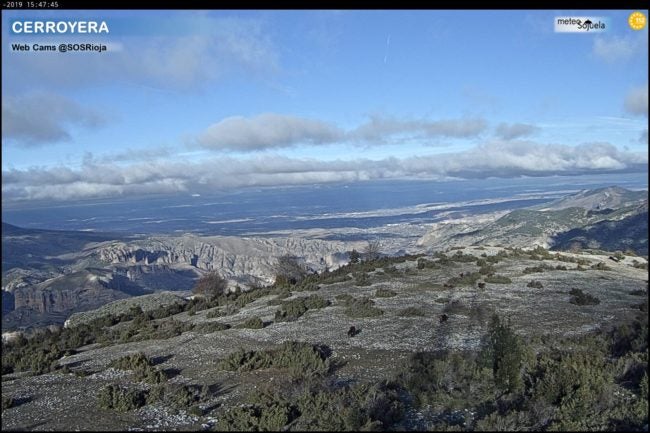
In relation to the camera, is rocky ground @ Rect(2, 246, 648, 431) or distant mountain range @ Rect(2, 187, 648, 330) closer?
rocky ground @ Rect(2, 246, 648, 431)

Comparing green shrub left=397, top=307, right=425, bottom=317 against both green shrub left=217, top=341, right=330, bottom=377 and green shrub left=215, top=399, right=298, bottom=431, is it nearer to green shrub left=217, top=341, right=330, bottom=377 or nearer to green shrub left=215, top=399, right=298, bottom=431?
green shrub left=217, top=341, right=330, bottom=377

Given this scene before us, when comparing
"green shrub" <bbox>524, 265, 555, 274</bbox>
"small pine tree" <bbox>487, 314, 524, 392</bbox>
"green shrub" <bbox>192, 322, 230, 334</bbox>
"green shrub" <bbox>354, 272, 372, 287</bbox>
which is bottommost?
"green shrub" <bbox>192, 322, 230, 334</bbox>

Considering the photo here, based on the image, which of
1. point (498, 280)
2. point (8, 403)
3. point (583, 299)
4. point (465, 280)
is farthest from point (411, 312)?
point (8, 403)

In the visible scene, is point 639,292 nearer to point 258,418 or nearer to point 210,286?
point 258,418

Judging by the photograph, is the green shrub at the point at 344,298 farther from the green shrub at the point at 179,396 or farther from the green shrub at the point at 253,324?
the green shrub at the point at 179,396

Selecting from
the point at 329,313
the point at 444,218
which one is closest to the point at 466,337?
the point at 329,313

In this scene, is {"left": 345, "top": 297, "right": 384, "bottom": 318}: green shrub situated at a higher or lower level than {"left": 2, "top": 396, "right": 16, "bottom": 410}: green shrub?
higher

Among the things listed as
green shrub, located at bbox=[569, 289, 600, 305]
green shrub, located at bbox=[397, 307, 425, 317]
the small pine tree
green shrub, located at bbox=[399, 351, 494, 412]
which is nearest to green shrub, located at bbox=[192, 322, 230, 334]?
green shrub, located at bbox=[397, 307, 425, 317]
